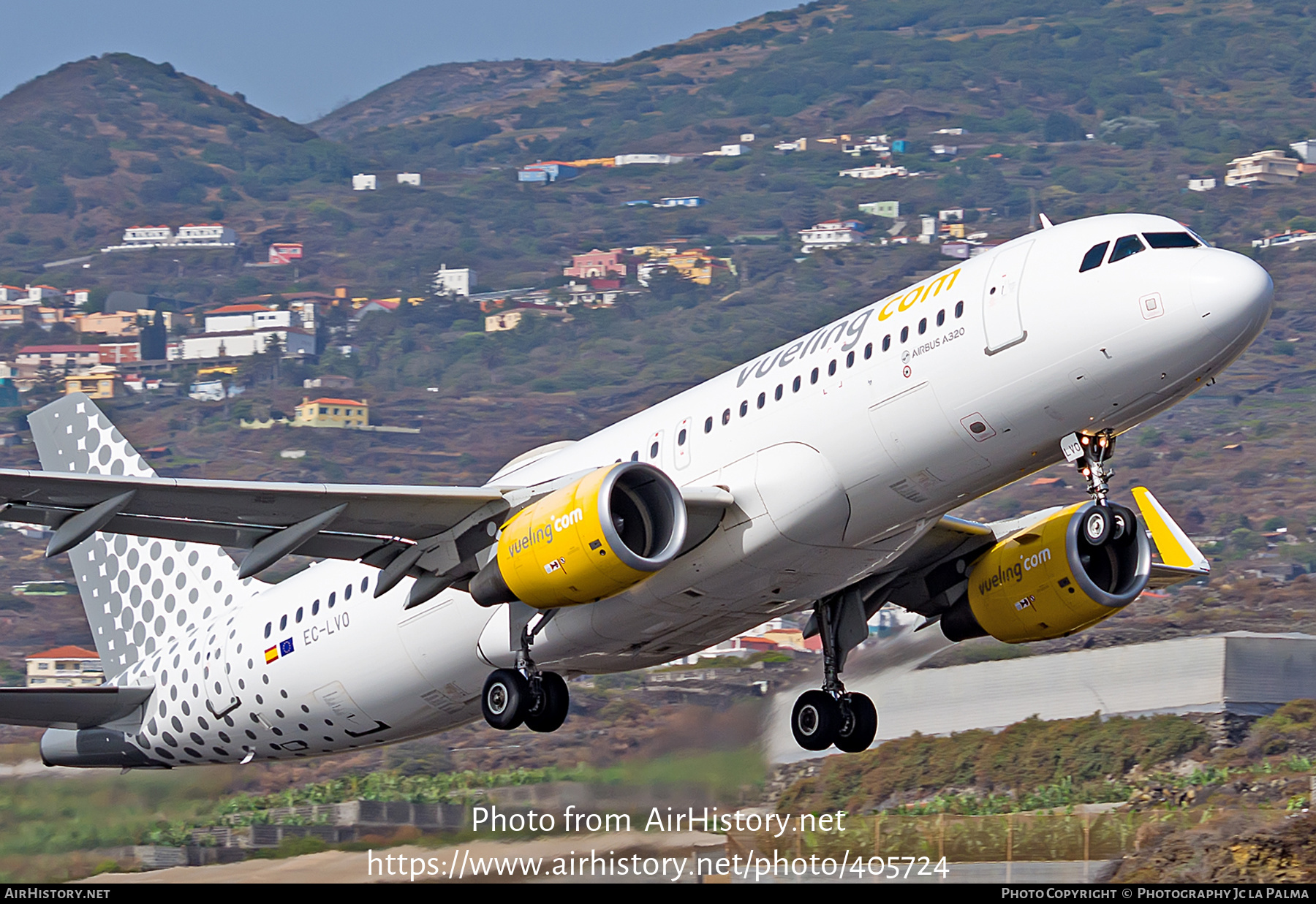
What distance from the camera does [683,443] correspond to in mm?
24656

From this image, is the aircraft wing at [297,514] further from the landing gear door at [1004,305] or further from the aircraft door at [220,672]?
the aircraft door at [220,672]

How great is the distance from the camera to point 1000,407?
2181cm

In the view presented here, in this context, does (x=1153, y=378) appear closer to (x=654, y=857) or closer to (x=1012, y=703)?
(x=654, y=857)

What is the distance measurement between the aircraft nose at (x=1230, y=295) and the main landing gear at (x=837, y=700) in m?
9.30

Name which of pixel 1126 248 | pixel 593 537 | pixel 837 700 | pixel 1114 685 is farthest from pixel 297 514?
pixel 1114 685

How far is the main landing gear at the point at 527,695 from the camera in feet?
83.2

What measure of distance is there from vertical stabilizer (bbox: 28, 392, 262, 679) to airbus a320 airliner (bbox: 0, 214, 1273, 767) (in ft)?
4.35

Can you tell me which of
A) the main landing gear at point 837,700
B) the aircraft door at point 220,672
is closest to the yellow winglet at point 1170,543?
the main landing gear at point 837,700

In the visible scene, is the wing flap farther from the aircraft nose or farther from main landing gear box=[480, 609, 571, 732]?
the aircraft nose

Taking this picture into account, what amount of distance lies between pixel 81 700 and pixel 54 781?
3.59 meters

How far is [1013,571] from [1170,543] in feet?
11.9

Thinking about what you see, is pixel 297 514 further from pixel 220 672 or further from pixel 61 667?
pixel 61 667

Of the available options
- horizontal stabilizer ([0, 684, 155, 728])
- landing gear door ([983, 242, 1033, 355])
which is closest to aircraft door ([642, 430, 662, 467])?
landing gear door ([983, 242, 1033, 355])

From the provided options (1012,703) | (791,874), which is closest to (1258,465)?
(1012,703)
